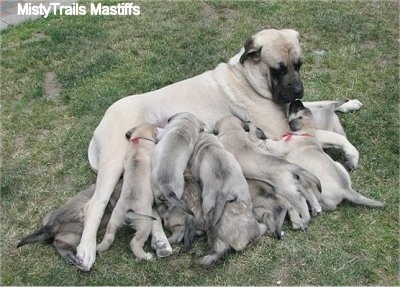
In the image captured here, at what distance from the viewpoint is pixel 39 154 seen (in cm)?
567

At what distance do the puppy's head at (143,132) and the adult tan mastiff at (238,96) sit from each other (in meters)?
0.13

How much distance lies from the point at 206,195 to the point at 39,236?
1.34m

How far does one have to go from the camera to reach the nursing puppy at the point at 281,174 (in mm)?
4309

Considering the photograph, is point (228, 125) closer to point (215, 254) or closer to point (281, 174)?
point (281, 174)

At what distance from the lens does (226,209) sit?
13.5ft

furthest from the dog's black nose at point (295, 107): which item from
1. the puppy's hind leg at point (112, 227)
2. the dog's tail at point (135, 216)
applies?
the puppy's hind leg at point (112, 227)

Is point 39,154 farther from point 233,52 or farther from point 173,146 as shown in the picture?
point 233,52

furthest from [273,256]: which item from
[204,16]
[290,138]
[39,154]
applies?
[204,16]

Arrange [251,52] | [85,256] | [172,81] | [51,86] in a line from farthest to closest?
[51,86], [172,81], [251,52], [85,256]

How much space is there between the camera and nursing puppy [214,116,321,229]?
4.31 meters

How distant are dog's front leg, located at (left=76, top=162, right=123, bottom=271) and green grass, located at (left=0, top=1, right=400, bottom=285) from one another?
100mm

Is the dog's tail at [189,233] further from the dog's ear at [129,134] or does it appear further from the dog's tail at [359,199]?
the dog's tail at [359,199]

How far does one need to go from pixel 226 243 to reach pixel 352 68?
12.4ft

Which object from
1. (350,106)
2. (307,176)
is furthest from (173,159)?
(350,106)
